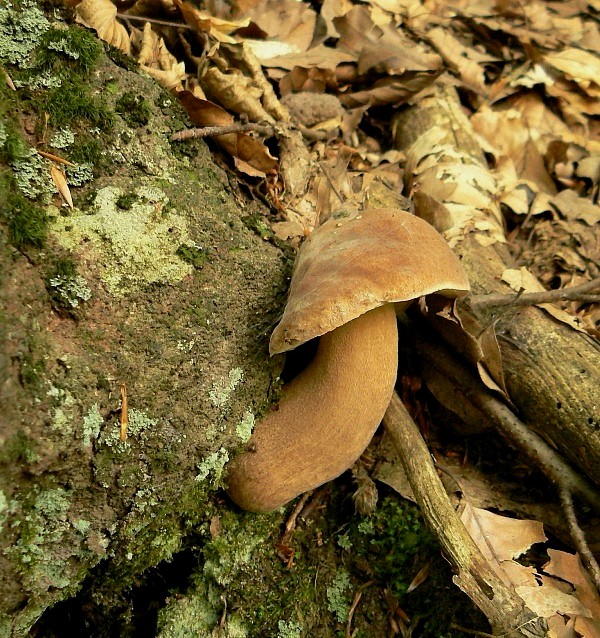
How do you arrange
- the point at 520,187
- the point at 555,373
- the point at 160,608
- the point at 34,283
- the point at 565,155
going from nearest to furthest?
the point at 34,283 → the point at 160,608 → the point at 555,373 → the point at 520,187 → the point at 565,155

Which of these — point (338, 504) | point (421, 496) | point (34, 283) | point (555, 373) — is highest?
point (34, 283)

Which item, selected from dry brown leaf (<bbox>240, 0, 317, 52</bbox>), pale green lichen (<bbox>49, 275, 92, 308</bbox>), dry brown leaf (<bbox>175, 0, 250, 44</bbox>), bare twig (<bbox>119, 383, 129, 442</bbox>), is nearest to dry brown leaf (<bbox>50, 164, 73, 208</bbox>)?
pale green lichen (<bbox>49, 275, 92, 308</bbox>)

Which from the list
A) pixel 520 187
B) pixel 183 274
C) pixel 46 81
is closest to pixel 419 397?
pixel 183 274

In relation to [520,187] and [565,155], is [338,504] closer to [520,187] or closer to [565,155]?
[520,187]

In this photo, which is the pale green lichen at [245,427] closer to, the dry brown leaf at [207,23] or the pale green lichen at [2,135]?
the pale green lichen at [2,135]

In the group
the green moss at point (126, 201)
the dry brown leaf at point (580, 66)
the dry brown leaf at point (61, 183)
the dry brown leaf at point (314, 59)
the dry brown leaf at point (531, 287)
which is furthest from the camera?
the dry brown leaf at point (580, 66)

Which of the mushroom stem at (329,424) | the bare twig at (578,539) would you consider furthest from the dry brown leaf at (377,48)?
the bare twig at (578,539)

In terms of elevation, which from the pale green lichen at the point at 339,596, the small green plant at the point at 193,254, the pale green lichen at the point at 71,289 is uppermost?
the pale green lichen at the point at 71,289
